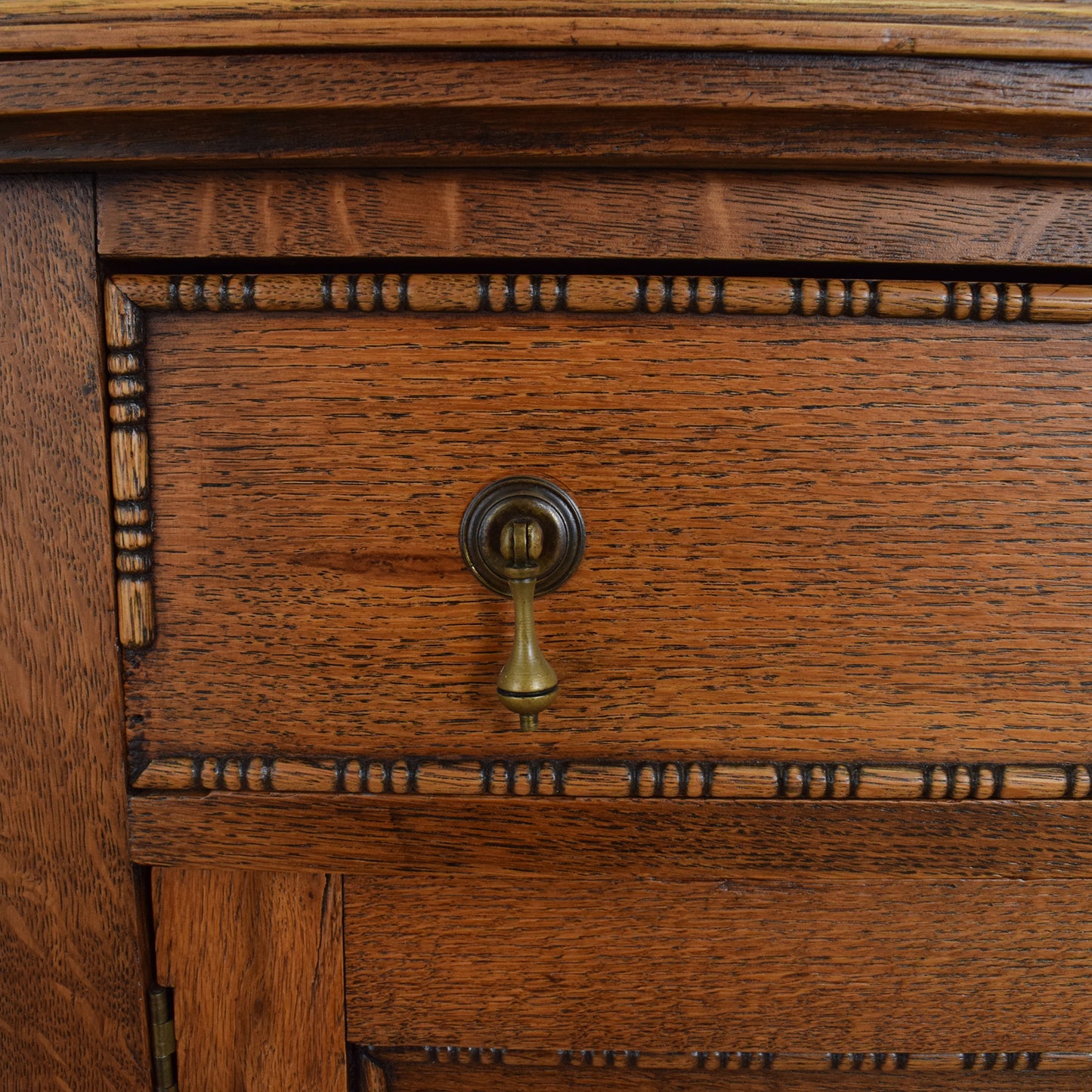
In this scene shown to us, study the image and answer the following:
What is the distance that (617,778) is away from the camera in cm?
34

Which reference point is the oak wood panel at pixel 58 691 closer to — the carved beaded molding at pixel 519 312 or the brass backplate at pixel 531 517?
the carved beaded molding at pixel 519 312

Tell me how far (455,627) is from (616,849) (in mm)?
114

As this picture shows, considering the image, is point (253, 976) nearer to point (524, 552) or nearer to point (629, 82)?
point (524, 552)

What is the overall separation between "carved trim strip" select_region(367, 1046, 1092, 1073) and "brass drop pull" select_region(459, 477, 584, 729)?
0.54 feet

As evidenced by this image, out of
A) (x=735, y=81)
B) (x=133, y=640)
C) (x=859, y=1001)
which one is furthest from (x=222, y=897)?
(x=735, y=81)

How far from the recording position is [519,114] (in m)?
0.29

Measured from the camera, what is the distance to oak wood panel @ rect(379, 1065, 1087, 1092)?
Result: 373mm

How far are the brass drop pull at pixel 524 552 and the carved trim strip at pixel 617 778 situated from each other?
0.04m

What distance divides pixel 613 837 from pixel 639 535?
0.13 metres

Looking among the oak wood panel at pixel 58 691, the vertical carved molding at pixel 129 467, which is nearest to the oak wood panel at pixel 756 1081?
the oak wood panel at pixel 58 691

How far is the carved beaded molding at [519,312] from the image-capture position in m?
0.32

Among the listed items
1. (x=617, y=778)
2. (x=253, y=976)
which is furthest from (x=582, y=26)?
(x=253, y=976)

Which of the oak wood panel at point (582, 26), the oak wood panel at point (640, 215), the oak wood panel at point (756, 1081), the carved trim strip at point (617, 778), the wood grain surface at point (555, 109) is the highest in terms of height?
the oak wood panel at point (582, 26)

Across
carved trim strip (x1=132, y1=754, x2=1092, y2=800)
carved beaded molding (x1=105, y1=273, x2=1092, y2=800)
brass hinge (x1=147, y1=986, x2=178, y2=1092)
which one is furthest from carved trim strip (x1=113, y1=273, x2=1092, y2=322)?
brass hinge (x1=147, y1=986, x2=178, y2=1092)
